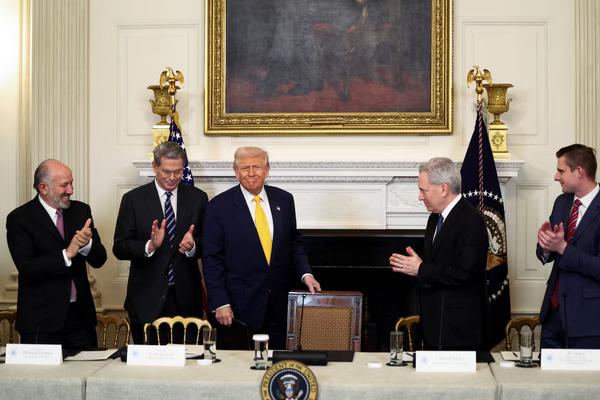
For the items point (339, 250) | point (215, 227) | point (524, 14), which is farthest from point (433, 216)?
point (524, 14)

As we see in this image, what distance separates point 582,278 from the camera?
4.66 m

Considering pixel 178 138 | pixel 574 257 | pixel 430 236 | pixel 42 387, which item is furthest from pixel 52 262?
pixel 574 257

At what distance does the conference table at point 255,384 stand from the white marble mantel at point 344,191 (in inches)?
126

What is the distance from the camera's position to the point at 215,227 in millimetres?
5148

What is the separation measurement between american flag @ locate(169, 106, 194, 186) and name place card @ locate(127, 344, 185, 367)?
276 cm

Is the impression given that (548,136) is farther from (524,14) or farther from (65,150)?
(65,150)

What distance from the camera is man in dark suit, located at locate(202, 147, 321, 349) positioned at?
509 centimetres

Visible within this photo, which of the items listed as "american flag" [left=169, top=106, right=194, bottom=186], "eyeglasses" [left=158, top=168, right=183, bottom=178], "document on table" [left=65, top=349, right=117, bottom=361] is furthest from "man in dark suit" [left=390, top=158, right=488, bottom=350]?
"american flag" [left=169, top=106, right=194, bottom=186]

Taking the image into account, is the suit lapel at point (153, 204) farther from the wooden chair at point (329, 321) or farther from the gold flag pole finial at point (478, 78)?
the gold flag pole finial at point (478, 78)

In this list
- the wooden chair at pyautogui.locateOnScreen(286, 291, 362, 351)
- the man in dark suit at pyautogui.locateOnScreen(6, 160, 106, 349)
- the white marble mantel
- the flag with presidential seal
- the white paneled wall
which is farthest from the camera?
the white paneled wall

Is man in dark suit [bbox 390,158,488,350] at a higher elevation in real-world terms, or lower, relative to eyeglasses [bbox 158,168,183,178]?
lower

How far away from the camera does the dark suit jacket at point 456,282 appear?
4.32 metres

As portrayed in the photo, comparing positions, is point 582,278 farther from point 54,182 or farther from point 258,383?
point 54,182

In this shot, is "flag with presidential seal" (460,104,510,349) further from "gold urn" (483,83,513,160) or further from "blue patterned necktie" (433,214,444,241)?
"blue patterned necktie" (433,214,444,241)
